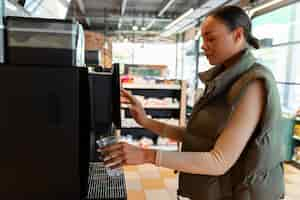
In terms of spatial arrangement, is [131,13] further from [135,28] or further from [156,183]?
[156,183]

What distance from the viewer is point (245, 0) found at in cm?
639

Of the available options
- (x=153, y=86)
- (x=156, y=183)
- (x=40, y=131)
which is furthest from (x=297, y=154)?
(x=40, y=131)

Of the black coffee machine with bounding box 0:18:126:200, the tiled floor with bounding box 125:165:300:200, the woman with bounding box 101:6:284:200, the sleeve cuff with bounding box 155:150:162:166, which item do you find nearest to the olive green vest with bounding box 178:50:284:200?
the woman with bounding box 101:6:284:200

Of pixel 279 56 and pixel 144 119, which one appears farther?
pixel 279 56

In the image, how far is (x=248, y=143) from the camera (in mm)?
1171

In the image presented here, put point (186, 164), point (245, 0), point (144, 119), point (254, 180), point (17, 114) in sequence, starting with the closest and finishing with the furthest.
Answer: point (17, 114), point (186, 164), point (254, 180), point (144, 119), point (245, 0)

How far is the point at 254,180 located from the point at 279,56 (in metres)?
6.06

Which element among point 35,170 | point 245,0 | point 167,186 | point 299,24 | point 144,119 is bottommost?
point 167,186

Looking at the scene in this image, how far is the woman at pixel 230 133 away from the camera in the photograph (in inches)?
41.6

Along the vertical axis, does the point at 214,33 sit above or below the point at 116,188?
above

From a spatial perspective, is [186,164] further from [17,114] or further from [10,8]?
[10,8]

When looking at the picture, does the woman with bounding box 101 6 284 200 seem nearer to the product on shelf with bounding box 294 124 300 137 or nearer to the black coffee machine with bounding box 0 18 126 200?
the black coffee machine with bounding box 0 18 126 200

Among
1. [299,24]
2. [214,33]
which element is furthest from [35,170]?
[299,24]

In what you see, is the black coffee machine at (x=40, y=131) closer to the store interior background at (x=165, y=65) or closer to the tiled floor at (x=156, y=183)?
the store interior background at (x=165, y=65)
